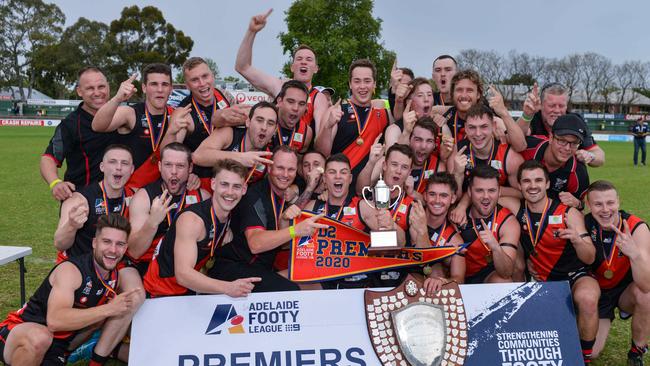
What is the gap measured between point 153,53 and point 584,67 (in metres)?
54.5

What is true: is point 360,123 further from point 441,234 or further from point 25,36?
point 25,36

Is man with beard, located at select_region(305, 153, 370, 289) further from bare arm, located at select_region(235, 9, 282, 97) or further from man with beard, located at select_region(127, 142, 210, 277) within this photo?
bare arm, located at select_region(235, 9, 282, 97)

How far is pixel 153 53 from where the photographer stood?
6275 centimetres

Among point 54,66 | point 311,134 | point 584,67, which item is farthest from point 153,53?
point 311,134

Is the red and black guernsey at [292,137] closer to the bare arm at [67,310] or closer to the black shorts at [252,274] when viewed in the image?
the black shorts at [252,274]

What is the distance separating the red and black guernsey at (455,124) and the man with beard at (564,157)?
0.65 meters

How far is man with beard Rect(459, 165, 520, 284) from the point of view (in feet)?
15.9

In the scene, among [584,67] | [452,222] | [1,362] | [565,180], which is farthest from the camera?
[584,67]

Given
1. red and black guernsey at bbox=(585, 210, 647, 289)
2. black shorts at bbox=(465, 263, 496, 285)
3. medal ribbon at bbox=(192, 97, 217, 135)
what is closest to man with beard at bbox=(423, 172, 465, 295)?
black shorts at bbox=(465, 263, 496, 285)

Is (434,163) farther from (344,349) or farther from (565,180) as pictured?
(344,349)

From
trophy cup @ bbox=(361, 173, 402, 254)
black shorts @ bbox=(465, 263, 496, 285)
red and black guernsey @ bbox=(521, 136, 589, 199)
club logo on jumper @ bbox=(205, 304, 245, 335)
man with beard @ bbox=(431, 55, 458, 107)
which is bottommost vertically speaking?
club logo on jumper @ bbox=(205, 304, 245, 335)

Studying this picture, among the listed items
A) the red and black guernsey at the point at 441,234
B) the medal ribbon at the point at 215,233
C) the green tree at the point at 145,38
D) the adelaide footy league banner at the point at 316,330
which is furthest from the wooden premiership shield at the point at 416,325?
the green tree at the point at 145,38

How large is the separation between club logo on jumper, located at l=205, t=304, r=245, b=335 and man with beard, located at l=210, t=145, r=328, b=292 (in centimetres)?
52

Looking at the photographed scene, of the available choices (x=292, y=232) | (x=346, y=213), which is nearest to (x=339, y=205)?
(x=346, y=213)
